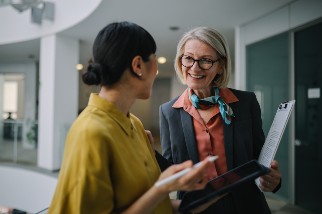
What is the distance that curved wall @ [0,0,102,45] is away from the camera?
504 centimetres

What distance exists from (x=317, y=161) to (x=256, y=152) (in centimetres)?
280

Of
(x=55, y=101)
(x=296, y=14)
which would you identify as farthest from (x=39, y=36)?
(x=296, y=14)

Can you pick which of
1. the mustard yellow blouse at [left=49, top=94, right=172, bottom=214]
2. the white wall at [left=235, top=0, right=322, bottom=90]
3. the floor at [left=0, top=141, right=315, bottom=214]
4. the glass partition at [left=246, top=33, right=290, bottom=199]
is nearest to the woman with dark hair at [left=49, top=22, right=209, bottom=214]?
the mustard yellow blouse at [left=49, top=94, right=172, bottom=214]

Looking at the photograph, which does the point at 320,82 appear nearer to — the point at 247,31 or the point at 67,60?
the point at 247,31

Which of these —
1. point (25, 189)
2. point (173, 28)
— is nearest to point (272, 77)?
point (173, 28)

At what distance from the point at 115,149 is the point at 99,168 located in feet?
0.25

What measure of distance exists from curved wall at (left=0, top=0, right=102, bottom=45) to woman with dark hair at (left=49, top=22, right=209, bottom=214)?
3.70 metres

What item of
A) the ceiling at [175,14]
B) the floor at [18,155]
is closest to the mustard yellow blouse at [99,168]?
the ceiling at [175,14]

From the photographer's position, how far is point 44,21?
6.29 metres

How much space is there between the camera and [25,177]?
6.63m

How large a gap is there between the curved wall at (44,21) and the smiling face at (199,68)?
11.1ft

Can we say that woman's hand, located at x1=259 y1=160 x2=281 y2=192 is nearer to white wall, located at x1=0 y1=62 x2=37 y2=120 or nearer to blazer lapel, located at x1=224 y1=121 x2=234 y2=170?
blazer lapel, located at x1=224 y1=121 x2=234 y2=170

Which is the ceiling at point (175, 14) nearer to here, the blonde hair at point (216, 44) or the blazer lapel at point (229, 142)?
the blonde hair at point (216, 44)

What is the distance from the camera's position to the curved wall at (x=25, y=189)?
20.2 feet
